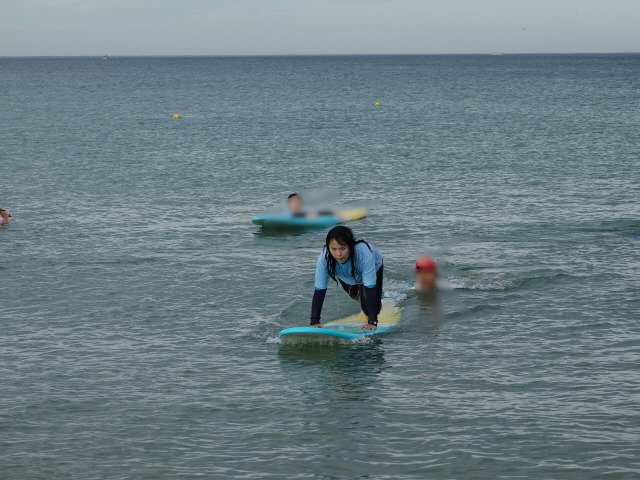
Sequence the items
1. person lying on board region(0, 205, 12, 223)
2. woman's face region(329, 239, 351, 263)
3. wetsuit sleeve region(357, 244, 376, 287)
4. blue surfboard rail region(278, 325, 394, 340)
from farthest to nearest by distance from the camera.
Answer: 1. person lying on board region(0, 205, 12, 223)
2. blue surfboard rail region(278, 325, 394, 340)
3. wetsuit sleeve region(357, 244, 376, 287)
4. woman's face region(329, 239, 351, 263)

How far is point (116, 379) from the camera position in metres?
11.5

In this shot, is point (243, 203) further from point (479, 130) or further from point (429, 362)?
point (479, 130)

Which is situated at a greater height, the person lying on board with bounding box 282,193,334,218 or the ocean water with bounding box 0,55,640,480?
the person lying on board with bounding box 282,193,334,218

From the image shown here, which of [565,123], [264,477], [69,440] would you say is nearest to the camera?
[264,477]

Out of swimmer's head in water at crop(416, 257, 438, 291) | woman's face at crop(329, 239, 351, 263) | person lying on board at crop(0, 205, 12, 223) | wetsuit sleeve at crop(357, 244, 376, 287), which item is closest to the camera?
woman's face at crop(329, 239, 351, 263)

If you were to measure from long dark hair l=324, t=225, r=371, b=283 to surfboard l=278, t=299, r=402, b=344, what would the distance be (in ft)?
3.53

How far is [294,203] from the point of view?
72.0ft

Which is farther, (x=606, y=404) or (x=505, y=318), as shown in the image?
(x=505, y=318)

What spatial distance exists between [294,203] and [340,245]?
10.9 m

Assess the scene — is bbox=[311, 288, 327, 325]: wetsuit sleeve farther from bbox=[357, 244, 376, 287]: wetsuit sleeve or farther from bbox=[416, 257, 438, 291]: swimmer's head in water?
bbox=[416, 257, 438, 291]: swimmer's head in water

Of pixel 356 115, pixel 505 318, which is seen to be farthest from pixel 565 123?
pixel 505 318

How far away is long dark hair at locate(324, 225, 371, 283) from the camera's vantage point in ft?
36.6

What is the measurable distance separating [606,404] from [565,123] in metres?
48.5

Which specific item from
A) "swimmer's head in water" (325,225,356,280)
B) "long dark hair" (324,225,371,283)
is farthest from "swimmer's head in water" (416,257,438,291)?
"swimmer's head in water" (325,225,356,280)
